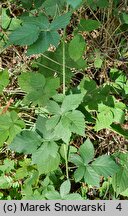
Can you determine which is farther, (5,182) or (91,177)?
(5,182)

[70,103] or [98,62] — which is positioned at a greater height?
[98,62]

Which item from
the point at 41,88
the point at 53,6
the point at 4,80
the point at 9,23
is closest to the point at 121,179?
the point at 41,88

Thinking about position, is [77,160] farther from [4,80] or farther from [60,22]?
[60,22]

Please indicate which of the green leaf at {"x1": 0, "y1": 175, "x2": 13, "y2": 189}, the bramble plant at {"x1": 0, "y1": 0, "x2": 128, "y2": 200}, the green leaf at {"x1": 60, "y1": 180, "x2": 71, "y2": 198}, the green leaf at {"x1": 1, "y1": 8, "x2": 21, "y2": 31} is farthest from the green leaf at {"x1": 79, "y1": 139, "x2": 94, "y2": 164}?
the green leaf at {"x1": 1, "y1": 8, "x2": 21, "y2": 31}

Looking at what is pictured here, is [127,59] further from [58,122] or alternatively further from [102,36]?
[58,122]

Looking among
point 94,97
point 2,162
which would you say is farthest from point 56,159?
point 2,162

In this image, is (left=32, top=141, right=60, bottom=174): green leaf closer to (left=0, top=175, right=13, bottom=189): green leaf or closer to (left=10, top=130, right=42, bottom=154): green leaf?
(left=10, top=130, right=42, bottom=154): green leaf

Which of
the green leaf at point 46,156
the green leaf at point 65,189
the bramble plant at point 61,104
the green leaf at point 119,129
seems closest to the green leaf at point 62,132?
the bramble plant at point 61,104
